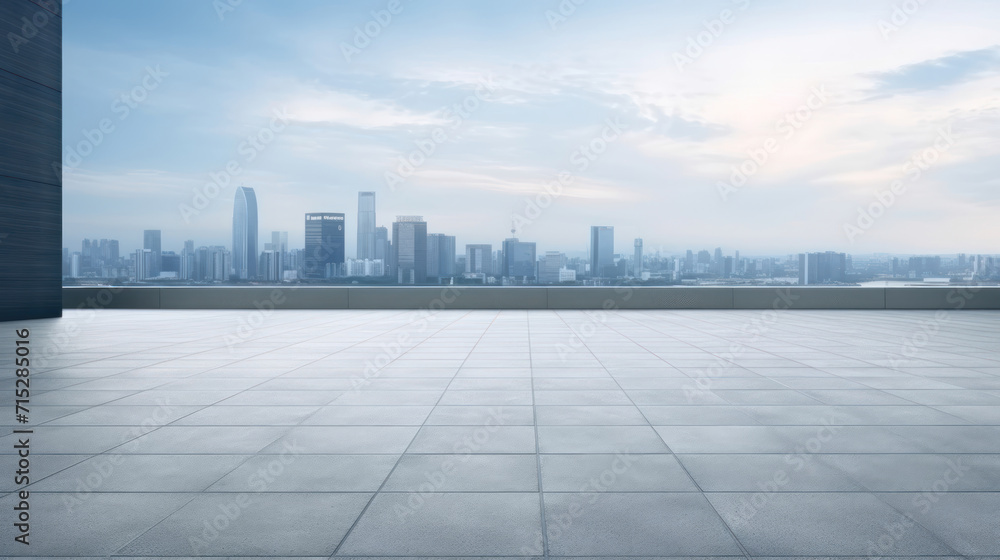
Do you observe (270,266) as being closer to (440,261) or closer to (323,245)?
(323,245)

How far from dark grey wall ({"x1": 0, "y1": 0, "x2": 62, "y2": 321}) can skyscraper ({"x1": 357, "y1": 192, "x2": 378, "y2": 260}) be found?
30.0 feet

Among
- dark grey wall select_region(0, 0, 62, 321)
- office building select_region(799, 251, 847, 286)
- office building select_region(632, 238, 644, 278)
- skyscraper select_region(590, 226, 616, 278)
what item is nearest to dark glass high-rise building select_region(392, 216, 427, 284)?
skyscraper select_region(590, 226, 616, 278)

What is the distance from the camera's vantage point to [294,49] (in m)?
19.8

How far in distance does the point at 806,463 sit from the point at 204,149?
23088mm

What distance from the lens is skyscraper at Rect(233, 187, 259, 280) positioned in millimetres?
19266

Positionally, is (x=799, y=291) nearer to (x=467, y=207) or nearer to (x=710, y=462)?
(x=467, y=207)

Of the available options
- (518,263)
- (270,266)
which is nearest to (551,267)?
(518,263)

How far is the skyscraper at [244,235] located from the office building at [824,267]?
62.1 ft

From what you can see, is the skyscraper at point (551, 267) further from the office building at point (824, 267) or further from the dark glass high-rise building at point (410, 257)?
the office building at point (824, 267)

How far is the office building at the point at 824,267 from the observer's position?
18.4 m

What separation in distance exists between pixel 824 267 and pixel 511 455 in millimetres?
18632

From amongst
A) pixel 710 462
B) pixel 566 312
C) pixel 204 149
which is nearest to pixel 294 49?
pixel 204 149

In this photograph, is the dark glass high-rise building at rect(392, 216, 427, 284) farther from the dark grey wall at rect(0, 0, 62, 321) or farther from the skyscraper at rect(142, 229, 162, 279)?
the dark grey wall at rect(0, 0, 62, 321)

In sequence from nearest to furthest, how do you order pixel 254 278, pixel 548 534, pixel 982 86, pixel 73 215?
pixel 548 534 < pixel 73 215 < pixel 982 86 < pixel 254 278
